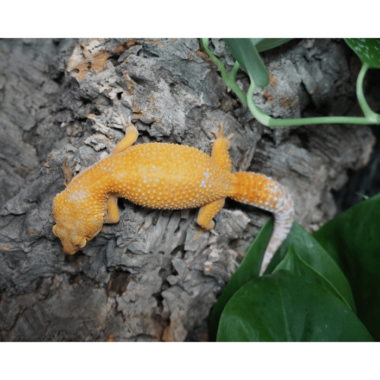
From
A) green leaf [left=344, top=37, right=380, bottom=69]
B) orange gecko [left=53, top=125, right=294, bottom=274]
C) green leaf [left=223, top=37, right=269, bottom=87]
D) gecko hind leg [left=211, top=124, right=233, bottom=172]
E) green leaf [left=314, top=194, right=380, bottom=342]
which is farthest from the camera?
gecko hind leg [left=211, top=124, right=233, bottom=172]

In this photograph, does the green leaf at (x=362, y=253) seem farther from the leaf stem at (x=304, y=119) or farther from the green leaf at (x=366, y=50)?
the green leaf at (x=366, y=50)

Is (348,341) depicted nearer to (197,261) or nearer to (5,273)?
(197,261)

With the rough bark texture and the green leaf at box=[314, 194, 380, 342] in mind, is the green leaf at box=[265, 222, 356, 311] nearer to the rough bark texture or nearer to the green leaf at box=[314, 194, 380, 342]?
the green leaf at box=[314, 194, 380, 342]

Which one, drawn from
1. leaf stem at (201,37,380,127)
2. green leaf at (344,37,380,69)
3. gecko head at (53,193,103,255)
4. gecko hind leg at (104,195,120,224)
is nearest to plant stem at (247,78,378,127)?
leaf stem at (201,37,380,127)

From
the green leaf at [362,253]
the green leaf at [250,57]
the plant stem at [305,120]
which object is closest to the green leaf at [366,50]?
the plant stem at [305,120]

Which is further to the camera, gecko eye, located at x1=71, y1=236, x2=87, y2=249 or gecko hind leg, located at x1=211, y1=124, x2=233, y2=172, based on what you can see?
gecko hind leg, located at x1=211, y1=124, x2=233, y2=172

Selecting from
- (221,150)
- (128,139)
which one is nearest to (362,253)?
(221,150)

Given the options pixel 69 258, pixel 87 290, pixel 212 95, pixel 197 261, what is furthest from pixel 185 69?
pixel 87 290
